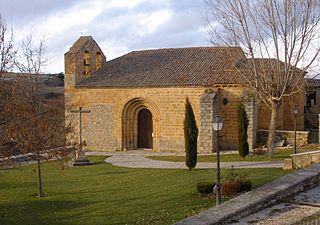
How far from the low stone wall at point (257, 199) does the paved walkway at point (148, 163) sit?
5.61 m

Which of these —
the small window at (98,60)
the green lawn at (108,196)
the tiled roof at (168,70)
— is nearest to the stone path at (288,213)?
the green lawn at (108,196)

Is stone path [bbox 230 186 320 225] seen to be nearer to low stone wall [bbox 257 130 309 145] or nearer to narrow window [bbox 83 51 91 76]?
low stone wall [bbox 257 130 309 145]

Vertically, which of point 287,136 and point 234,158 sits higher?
point 287,136

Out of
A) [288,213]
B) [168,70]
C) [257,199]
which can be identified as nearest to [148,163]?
[168,70]

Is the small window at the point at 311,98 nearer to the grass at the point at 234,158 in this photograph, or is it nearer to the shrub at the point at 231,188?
the grass at the point at 234,158

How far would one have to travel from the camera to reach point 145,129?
30141mm

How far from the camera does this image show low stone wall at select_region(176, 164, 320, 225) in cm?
873

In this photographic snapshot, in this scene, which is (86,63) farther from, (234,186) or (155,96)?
(234,186)

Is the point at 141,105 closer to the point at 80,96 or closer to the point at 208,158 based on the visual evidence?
the point at 80,96

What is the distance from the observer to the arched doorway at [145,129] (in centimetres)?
2989

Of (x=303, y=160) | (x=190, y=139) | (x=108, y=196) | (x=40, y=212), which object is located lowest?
(x=40, y=212)

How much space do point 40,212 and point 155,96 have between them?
637 inches

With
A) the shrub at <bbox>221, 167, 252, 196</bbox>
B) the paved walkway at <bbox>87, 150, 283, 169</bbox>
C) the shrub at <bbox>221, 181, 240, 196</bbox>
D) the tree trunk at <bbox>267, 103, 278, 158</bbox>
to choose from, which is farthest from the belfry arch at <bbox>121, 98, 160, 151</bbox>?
the shrub at <bbox>221, 181, 240, 196</bbox>

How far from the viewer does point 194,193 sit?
13.0m
